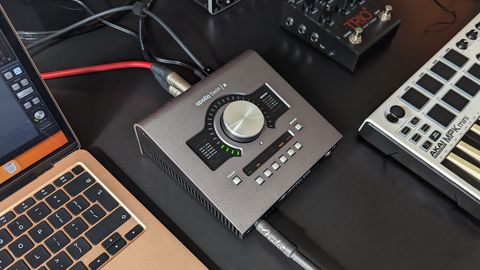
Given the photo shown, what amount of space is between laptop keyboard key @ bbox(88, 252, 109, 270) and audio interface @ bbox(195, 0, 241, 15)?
1.38ft

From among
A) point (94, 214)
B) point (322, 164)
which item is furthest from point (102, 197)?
point (322, 164)

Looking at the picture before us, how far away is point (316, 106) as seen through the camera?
61 cm

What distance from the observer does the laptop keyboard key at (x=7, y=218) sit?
18.2 inches

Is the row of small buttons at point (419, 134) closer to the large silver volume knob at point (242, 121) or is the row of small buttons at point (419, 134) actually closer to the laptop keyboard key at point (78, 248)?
the large silver volume knob at point (242, 121)

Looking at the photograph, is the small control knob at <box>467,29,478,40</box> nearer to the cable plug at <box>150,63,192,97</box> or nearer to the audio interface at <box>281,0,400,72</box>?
the audio interface at <box>281,0,400,72</box>

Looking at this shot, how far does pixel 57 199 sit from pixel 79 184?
3 cm

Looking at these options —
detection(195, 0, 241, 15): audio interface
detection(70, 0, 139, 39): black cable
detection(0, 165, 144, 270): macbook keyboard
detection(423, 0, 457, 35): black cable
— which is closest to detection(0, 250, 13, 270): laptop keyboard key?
detection(0, 165, 144, 270): macbook keyboard

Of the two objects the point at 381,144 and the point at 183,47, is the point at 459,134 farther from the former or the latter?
the point at 183,47

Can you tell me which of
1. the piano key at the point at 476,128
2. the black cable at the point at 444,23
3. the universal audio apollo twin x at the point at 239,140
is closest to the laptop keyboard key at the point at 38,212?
the universal audio apollo twin x at the point at 239,140

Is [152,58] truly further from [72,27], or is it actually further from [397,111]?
[397,111]

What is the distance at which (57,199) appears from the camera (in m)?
0.48

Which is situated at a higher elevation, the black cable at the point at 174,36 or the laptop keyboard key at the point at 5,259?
the black cable at the point at 174,36

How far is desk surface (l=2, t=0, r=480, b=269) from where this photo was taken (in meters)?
0.49

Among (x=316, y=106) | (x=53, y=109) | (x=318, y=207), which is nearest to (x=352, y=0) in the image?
(x=316, y=106)
